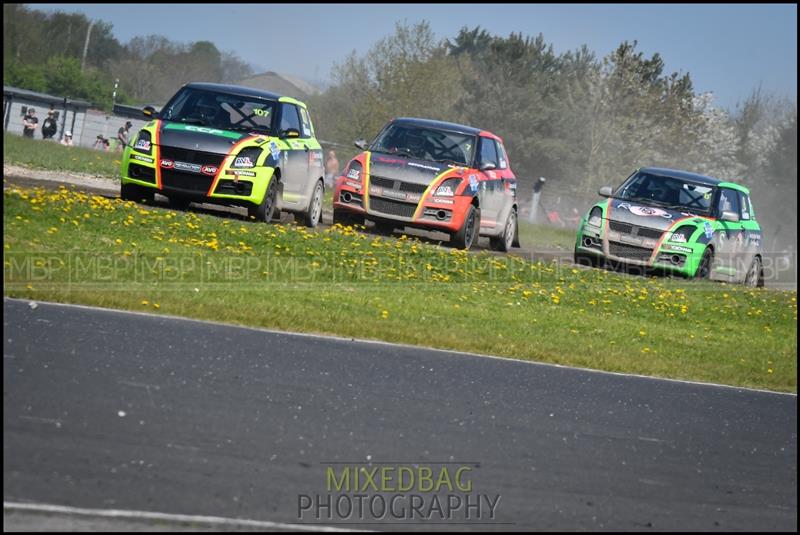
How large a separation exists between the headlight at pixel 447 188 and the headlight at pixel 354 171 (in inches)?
48.1

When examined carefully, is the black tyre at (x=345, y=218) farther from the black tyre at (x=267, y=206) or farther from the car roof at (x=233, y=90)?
the car roof at (x=233, y=90)

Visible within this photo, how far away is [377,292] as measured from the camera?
41.0ft

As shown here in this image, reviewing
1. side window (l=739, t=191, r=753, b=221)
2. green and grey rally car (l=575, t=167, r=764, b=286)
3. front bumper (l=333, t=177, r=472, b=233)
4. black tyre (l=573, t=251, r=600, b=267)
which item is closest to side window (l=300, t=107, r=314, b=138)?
front bumper (l=333, t=177, r=472, b=233)

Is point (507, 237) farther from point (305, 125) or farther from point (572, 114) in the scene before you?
point (572, 114)

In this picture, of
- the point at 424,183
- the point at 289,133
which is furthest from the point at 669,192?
the point at 289,133

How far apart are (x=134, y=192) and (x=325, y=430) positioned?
9.93m

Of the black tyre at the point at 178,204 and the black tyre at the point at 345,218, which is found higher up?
the black tyre at the point at 345,218

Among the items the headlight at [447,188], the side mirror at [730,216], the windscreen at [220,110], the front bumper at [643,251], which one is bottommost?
the front bumper at [643,251]

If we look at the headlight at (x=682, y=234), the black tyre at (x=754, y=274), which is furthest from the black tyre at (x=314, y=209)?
the black tyre at (x=754, y=274)

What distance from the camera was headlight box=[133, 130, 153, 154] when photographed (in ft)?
50.5

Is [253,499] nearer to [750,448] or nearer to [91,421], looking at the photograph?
[91,421]

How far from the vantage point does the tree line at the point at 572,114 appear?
54.7m

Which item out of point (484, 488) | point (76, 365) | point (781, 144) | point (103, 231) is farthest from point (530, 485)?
point (781, 144)

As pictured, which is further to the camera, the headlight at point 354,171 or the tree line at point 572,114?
the tree line at point 572,114
